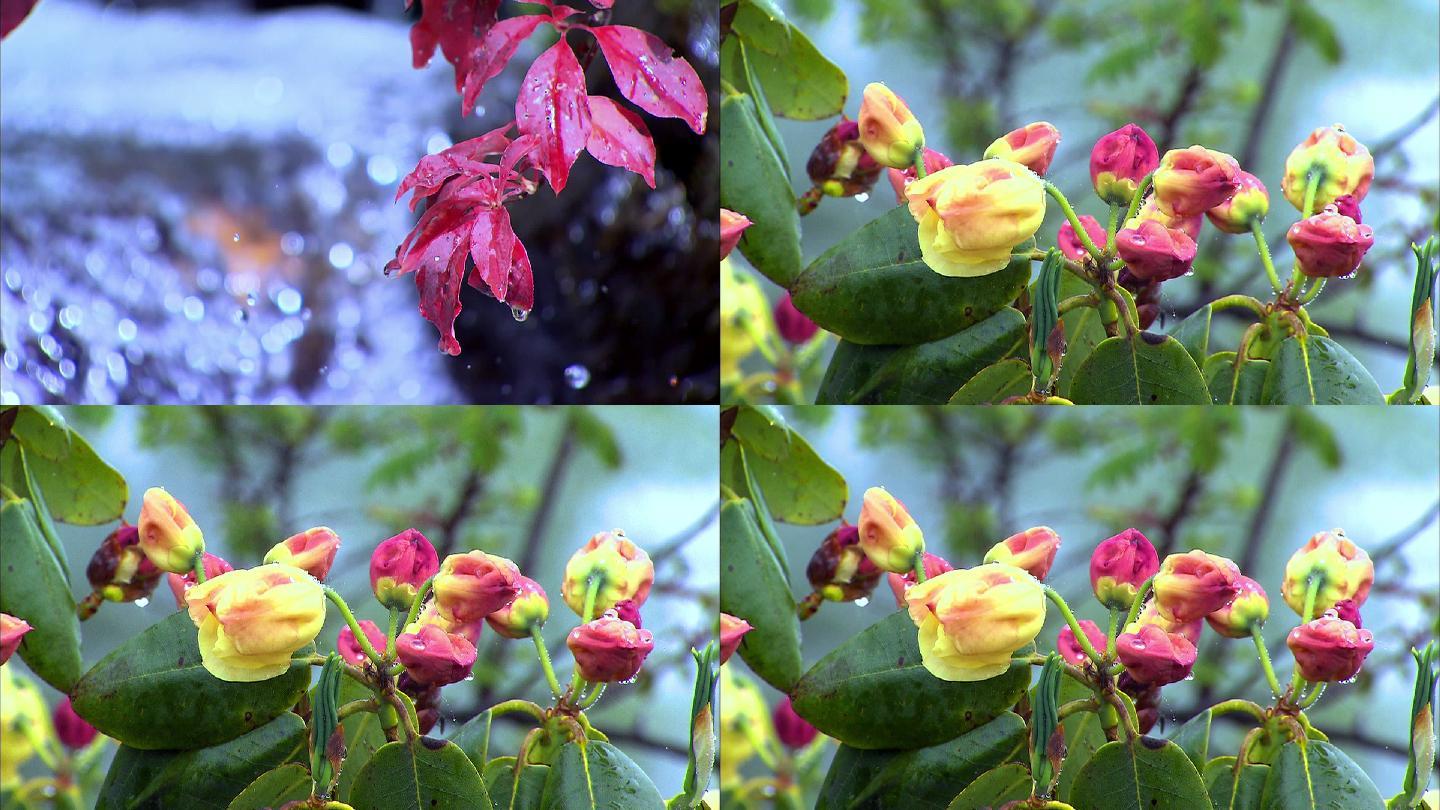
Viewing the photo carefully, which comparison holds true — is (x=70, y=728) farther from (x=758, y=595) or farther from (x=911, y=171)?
(x=911, y=171)

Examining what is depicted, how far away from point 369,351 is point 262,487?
141 millimetres

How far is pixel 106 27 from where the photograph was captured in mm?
970

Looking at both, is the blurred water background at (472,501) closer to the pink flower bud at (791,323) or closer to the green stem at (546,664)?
the green stem at (546,664)

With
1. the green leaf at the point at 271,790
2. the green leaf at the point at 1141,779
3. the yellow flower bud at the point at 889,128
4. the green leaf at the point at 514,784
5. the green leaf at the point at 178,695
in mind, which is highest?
the yellow flower bud at the point at 889,128

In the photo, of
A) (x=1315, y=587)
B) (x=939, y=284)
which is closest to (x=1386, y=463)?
(x=1315, y=587)

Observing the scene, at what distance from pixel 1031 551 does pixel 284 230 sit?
62 cm

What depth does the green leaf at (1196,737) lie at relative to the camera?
89 cm

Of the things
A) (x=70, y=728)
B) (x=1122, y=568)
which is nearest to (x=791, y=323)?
(x=1122, y=568)

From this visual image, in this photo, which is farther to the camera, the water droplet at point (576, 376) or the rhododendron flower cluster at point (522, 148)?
the water droplet at point (576, 376)

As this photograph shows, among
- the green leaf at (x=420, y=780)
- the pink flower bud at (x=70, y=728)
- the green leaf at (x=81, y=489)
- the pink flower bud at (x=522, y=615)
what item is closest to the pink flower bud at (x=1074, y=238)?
the pink flower bud at (x=522, y=615)

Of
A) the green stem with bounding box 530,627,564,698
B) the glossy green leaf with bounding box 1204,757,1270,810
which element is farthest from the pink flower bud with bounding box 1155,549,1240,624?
the green stem with bounding box 530,627,564,698

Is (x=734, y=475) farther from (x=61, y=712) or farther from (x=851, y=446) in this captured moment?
(x=61, y=712)

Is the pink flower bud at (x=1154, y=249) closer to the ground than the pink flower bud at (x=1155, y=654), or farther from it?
farther from it

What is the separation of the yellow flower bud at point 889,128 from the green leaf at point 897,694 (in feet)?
1.09
